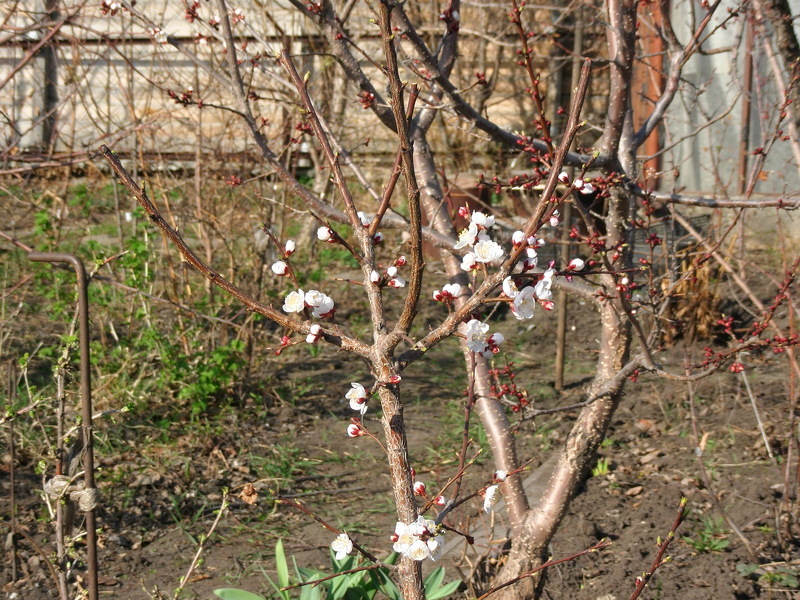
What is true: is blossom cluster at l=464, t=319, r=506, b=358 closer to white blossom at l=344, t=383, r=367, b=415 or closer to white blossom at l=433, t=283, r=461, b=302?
white blossom at l=433, t=283, r=461, b=302

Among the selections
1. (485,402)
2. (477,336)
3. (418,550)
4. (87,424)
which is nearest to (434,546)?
(418,550)

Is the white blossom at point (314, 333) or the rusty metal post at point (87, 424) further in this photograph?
the rusty metal post at point (87, 424)

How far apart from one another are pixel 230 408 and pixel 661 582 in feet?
8.60

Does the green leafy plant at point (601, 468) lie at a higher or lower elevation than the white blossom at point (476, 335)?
lower

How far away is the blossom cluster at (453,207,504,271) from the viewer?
1533 millimetres

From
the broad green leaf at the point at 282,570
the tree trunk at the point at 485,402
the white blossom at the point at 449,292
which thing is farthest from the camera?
the tree trunk at the point at 485,402

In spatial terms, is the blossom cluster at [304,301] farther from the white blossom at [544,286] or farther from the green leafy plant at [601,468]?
the green leafy plant at [601,468]

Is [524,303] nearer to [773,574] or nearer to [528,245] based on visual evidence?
[528,245]

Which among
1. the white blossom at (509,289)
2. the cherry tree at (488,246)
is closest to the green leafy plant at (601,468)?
the cherry tree at (488,246)

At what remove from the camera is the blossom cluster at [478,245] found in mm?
1533

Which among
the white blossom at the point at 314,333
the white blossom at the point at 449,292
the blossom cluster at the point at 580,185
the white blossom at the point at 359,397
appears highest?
the blossom cluster at the point at 580,185

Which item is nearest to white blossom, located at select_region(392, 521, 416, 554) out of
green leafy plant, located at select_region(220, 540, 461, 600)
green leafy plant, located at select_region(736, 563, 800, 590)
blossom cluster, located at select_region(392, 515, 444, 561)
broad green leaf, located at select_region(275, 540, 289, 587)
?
blossom cluster, located at select_region(392, 515, 444, 561)

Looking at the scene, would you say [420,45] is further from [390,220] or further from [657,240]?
[657,240]

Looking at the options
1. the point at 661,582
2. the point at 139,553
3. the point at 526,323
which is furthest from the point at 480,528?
the point at 526,323
